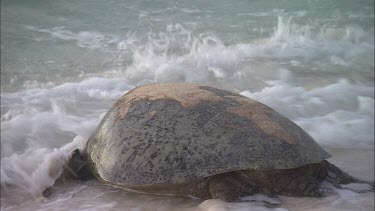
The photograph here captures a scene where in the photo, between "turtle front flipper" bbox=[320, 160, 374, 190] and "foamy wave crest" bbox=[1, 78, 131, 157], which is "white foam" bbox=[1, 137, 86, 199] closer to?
"foamy wave crest" bbox=[1, 78, 131, 157]

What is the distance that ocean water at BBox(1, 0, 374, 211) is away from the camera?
3061 mm

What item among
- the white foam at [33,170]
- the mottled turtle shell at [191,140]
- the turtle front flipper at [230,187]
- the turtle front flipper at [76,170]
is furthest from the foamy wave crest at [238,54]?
the turtle front flipper at [230,187]

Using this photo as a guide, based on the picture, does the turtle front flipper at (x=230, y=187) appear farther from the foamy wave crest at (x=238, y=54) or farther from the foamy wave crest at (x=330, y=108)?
the foamy wave crest at (x=238, y=54)

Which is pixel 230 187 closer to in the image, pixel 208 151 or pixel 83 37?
pixel 208 151

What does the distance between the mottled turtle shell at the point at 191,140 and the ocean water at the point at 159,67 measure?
9.4 inches

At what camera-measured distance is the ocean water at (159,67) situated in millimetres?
3061

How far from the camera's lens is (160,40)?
526 cm

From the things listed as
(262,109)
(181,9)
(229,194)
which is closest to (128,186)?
(229,194)

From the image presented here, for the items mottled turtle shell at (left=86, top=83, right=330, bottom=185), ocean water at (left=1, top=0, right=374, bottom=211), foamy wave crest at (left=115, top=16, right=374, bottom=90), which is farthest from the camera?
foamy wave crest at (left=115, top=16, right=374, bottom=90)

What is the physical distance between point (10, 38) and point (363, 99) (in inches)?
160

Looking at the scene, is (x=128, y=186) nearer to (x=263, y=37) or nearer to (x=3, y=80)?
(x=3, y=80)

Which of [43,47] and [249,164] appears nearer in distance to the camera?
[249,164]

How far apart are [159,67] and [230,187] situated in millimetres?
3072

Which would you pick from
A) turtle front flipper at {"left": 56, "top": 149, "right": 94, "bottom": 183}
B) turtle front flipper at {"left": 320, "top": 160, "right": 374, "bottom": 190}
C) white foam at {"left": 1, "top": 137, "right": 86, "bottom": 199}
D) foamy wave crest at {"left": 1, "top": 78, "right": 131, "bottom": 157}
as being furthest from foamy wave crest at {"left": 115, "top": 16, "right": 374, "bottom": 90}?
turtle front flipper at {"left": 320, "top": 160, "right": 374, "bottom": 190}
